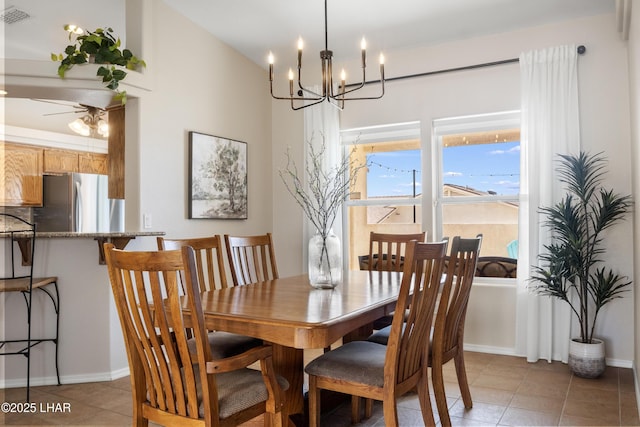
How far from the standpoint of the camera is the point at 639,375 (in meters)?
2.91

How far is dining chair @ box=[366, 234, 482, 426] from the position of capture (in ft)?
7.48

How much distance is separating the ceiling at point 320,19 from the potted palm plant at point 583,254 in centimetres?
122

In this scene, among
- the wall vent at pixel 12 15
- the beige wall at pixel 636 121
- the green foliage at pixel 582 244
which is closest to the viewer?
the beige wall at pixel 636 121

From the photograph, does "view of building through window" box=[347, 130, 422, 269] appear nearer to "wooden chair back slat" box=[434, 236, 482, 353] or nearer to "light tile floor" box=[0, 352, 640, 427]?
"light tile floor" box=[0, 352, 640, 427]

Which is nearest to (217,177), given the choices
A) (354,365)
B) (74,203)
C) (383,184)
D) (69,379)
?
(383,184)

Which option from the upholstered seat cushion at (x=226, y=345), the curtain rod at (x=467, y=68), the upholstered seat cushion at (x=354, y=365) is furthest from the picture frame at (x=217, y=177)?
the upholstered seat cushion at (x=354, y=365)

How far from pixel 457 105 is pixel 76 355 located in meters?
3.65

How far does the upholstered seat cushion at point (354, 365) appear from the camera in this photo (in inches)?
76.1

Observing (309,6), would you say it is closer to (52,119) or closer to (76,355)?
(76,355)

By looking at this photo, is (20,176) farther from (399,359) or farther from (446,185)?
(399,359)

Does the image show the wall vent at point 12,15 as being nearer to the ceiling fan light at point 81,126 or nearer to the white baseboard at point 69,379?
the ceiling fan light at point 81,126

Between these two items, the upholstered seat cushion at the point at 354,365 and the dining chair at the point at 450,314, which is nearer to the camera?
the upholstered seat cushion at the point at 354,365

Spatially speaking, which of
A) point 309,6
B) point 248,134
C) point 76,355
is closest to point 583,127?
point 309,6

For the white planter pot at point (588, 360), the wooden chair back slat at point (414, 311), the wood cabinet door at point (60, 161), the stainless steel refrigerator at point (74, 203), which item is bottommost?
the white planter pot at point (588, 360)
